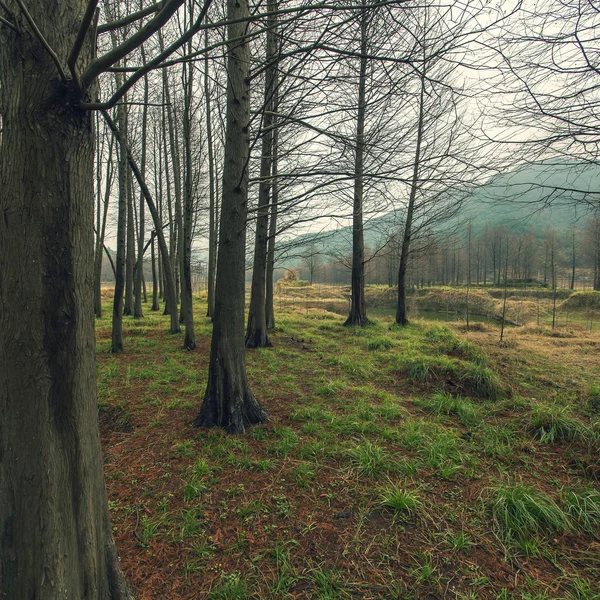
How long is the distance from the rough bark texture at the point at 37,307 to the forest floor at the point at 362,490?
0.74 metres

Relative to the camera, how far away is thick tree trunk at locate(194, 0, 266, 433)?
3355mm

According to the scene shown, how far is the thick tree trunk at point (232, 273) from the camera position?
3355 millimetres

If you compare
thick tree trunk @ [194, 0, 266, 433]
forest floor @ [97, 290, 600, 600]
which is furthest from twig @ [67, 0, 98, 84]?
forest floor @ [97, 290, 600, 600]

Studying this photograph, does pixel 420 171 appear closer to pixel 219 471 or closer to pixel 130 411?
pixel 219 471

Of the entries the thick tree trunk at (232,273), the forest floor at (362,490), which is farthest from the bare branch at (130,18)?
the forest floor at (362,490)

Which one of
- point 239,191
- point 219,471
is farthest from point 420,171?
point 219,471

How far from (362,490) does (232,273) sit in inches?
98.1

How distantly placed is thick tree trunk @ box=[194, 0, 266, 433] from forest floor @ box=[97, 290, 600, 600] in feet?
0.93

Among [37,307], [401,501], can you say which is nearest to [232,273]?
[37,307]

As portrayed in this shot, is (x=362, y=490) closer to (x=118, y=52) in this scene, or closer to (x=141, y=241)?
(x=118, y=52)

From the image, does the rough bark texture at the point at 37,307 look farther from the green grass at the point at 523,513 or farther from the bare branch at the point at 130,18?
the green grass at the point at 523,513

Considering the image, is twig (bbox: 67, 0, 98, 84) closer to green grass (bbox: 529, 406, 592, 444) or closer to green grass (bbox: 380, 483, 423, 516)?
green grass (bbox: 380, 483, 423, 516)

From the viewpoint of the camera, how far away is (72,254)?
1.35m

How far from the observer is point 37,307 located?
1.27m
